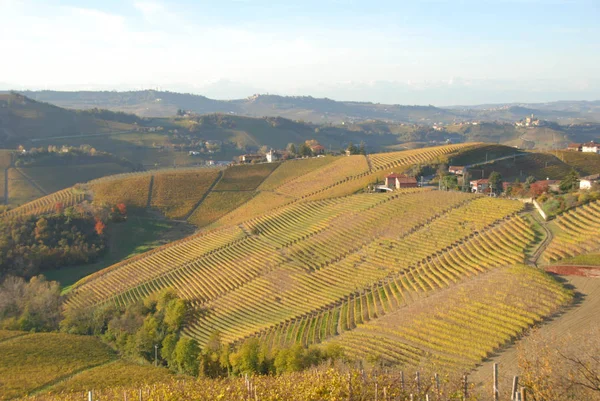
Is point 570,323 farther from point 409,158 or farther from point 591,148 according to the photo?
point 591,148

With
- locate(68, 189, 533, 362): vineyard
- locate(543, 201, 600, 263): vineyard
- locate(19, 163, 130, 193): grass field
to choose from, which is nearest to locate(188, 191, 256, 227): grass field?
locate(68, 189, 533, 362): vineyard

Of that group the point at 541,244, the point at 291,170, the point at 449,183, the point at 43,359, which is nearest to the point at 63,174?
the point at 291,170

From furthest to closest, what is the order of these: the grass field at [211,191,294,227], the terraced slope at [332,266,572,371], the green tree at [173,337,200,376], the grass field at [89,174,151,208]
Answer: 1. the grass field at [89,174,151,208]
2. the grass field at [211,191,294,227]
3. the green tree at [173,337,200,376]
4. the terraced slope at [332,266,572,371]

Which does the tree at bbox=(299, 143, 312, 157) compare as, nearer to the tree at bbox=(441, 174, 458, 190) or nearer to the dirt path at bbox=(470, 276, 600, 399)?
the tree at bbox=(441, 174, 458, 190)

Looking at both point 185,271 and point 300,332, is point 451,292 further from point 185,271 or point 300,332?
point 185,271

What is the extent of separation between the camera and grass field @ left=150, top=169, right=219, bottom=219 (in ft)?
247

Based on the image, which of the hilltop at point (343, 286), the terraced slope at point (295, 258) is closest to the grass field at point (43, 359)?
the hilltop at point (343, 286)

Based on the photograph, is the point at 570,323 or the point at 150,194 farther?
the point at 150,194

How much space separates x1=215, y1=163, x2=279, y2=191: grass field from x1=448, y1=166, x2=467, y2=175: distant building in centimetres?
2958

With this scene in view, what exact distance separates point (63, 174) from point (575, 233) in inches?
3623

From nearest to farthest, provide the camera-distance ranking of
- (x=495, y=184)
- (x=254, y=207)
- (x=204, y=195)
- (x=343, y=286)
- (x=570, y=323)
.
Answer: (x=570, y=323) < (x=343, y=286) < (x=495, y=184) < (x=254, y=207) < (x=204, y=195)

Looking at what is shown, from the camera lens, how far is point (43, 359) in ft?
106

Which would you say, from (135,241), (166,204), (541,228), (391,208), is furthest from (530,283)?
(166,204)

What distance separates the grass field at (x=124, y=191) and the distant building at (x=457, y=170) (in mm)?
43184
